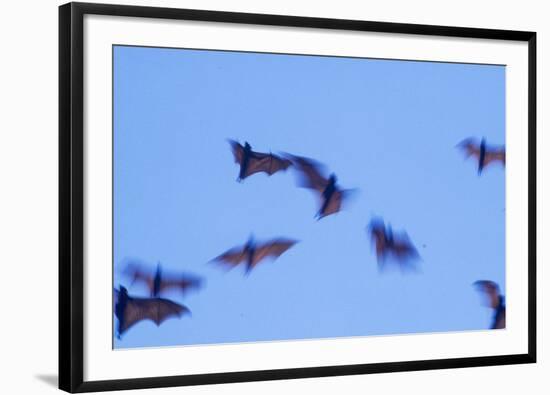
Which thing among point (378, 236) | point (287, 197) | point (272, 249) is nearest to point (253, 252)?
point (272, 249)

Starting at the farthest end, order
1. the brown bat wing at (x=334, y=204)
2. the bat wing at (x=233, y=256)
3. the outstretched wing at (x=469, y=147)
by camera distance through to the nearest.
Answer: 1. the outstretched wing at (x=469, y=147)
2. the brown bat wing at (x=334, y=204)
3. the bat wing at (x=233, y=256)

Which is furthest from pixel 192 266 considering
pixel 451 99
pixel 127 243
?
pixel 451 99

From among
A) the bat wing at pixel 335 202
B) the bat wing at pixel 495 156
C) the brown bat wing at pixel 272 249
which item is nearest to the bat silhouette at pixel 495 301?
the bat wing at pixel 495 156

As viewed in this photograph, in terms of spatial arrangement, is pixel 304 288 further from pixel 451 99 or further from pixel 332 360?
pixel 451 99

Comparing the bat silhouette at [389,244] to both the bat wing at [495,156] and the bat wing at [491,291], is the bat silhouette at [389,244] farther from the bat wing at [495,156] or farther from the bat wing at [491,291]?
the bat wing at [495,156]

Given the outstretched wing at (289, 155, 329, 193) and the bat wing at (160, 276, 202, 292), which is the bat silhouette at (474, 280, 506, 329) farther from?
the bat wing at (160, 276, 202, 292)

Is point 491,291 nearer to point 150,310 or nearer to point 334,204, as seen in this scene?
point 334,204

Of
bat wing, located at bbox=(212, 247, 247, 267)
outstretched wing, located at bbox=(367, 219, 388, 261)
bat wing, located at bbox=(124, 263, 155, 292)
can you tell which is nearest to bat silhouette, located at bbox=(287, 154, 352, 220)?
outstretched wing, located at bbox=(367, 219, 388, 261)
